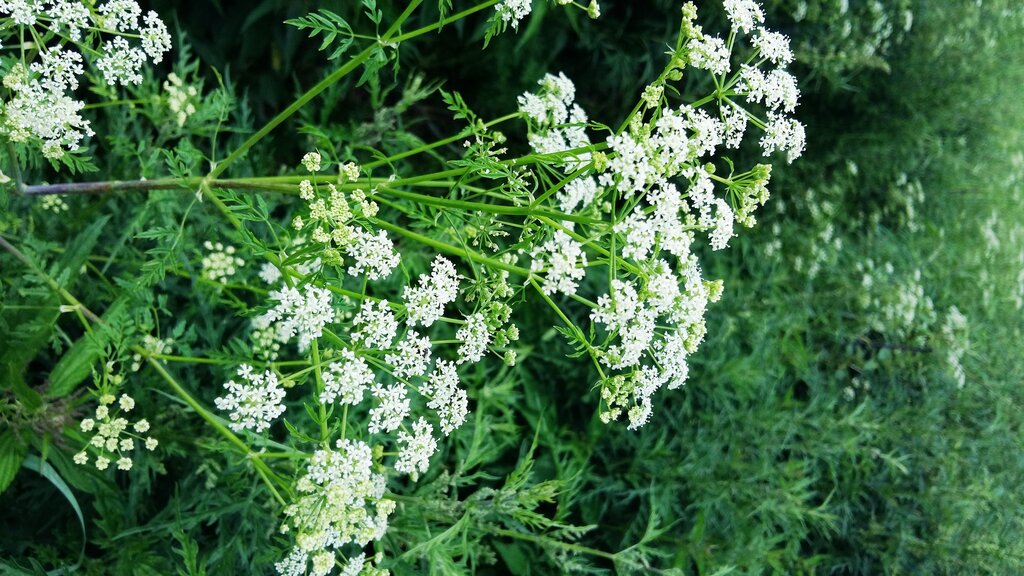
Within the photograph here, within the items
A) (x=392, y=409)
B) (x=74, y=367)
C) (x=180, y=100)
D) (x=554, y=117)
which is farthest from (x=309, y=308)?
(x=180, y=100)

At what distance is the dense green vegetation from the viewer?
2.17m

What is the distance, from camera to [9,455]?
1.95 metres

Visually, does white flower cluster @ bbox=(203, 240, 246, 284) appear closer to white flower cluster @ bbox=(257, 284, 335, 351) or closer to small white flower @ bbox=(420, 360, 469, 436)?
white flower cluster @ bbox=(257, 284, 335, 351)

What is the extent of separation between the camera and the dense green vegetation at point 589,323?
2168 mm

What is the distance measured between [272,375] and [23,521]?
1.44 meters

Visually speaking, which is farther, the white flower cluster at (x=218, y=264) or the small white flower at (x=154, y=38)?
the white flower cluster at (x=218, y=264)

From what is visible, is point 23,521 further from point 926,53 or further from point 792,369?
point 926,53

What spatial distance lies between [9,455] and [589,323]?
2.24 m

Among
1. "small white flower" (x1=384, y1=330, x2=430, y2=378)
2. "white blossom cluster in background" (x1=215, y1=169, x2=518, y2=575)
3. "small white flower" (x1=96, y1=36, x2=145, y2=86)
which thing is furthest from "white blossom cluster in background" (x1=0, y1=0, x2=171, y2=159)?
"small white flower" (x1=384, y1=330, x2=430, y2=378)

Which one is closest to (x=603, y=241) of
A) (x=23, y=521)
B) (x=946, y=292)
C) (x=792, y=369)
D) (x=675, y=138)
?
(x=675, y=138)

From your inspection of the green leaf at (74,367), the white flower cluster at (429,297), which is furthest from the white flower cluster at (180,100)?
the white flower cluster at (429,297)

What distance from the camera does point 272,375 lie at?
1.54m

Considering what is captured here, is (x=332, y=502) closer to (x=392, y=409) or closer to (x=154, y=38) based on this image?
(x=392, y=409)

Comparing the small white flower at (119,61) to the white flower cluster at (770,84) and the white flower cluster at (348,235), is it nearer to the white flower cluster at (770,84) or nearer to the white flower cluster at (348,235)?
the white flower cluster at (348,235)
